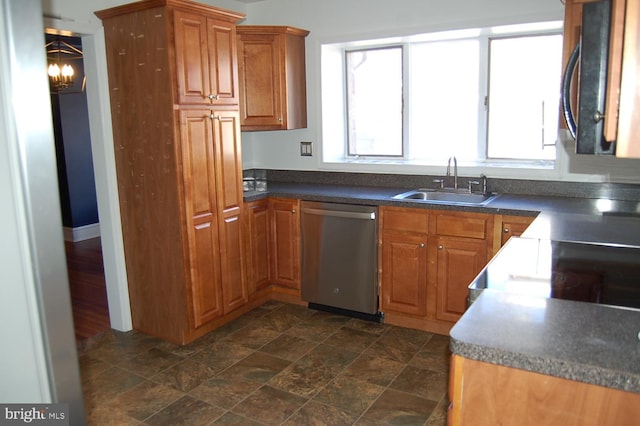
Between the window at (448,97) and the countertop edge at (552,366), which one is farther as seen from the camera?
the window at (448,97)

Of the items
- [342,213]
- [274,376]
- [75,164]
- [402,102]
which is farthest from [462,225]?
[75,164]

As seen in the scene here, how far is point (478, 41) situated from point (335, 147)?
1.38 metres

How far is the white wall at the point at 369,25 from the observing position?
3.26 meters

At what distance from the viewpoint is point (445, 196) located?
3703mm

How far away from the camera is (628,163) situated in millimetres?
3117

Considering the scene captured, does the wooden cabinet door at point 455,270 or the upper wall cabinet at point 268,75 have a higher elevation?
the upper wall cabinet at point 268,75

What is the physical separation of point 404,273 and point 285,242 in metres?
0.97

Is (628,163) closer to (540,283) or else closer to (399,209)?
(399,209)

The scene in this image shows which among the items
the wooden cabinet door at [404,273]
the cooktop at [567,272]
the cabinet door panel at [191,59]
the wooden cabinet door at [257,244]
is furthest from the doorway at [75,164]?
the cooktop at [567,272]

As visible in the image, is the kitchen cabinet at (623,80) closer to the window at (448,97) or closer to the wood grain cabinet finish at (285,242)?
the window at (448,97)

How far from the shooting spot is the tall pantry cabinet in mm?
3023

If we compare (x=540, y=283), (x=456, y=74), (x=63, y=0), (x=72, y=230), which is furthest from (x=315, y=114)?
(x=72, y=230)

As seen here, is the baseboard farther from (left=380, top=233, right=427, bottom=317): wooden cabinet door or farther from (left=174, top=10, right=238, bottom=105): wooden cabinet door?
(left=380, top=233, right=427, bottom=317): wooden cabinet door

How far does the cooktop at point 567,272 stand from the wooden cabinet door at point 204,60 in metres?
2.06
